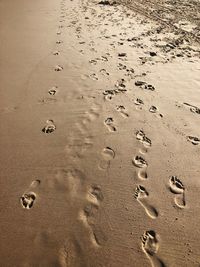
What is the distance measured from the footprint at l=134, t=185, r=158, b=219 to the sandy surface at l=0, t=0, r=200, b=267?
0.04 ft

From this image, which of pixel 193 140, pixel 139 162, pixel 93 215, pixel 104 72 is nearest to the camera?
pixel 93 215

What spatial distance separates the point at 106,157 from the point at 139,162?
0.45 metres

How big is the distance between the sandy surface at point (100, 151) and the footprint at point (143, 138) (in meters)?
0.02

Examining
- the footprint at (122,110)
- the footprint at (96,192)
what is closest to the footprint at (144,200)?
the footprint at (96,192)

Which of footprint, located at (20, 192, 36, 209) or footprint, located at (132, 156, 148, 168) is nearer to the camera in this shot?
footprint, located at (20, 192, 36, 209)

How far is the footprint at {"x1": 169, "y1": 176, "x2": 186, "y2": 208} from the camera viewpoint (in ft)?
9.85

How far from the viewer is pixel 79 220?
285 cm

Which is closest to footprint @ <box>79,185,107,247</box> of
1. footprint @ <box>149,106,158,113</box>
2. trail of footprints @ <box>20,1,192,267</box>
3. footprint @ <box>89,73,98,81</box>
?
trail of footprints @ <box>20,1,192,267</box>

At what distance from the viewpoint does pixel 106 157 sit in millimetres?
3578

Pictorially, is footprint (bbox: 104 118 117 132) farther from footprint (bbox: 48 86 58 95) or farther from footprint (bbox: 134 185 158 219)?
footprint (bbox: 48 86 58 95)

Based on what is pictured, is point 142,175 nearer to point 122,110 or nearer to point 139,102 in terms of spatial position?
point 122,110

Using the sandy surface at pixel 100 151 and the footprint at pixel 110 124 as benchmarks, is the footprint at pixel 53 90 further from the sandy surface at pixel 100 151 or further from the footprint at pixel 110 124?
the footprint at pixel 110 124

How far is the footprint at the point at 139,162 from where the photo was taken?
11.3ft

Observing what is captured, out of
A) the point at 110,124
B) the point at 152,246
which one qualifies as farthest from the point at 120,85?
the point at 152,246
